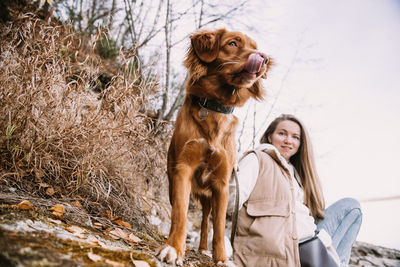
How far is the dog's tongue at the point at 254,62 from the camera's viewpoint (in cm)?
184

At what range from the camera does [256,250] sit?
2.13 meters

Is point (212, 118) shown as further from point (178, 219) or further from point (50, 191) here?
point (50, 191)

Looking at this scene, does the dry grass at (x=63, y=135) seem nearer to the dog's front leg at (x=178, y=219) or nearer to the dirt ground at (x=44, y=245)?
the dirt ground at (x=44, y=245)

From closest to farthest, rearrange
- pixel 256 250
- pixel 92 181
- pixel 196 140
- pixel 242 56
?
pixel 196 140, pixel 242 56, pixel 256 250, pixel 92 181

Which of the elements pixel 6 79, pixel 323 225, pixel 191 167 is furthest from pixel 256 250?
pixel 6 79

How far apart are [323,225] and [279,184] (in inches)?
60.5

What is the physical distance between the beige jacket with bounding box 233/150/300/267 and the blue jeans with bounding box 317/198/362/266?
1.43 metres

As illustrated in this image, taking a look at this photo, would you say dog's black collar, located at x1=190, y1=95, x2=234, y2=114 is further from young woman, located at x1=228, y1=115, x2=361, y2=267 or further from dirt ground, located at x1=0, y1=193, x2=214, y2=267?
dirt ground, located at x1=0, y1=193, x2=214, y2=267

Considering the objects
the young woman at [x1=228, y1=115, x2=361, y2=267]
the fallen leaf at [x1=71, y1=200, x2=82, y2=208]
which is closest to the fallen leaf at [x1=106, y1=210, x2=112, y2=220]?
the fallen leaf at [x1=71, y1=200, x2=82, y2=208]

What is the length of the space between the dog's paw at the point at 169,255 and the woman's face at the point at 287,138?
2227mm

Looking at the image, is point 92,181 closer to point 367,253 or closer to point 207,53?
point 207,53

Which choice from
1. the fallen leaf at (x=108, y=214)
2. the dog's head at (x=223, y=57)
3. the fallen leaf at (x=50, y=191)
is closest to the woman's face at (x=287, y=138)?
the dog's head at (x=223, y=57)

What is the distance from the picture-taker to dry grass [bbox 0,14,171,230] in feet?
6.84

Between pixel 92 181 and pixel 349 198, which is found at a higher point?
pixel 92 181
